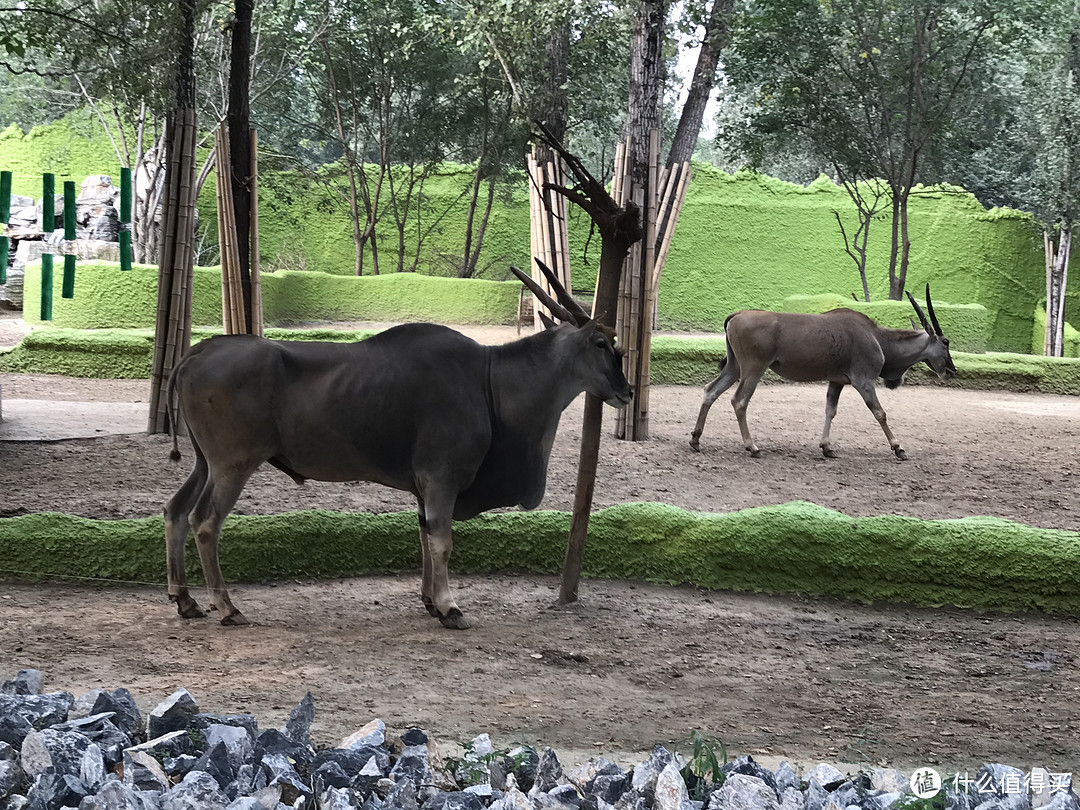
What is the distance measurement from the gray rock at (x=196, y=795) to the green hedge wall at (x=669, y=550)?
252 centimetres

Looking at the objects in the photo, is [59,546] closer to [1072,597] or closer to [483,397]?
[483,397]

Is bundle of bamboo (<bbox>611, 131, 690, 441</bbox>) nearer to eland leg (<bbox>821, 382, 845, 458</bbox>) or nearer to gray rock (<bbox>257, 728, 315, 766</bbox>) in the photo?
eland leg (<bbox>821, 382, 845, 458</bbox>)

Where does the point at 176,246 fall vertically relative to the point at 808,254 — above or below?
below

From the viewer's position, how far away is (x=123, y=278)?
16.2m

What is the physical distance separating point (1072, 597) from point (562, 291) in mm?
2724

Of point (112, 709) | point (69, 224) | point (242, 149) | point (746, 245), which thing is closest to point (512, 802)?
point (112, 709)

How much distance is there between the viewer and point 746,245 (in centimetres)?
2461

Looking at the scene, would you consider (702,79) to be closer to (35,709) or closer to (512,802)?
(35,709)

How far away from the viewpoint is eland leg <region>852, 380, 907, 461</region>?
30.3 feet

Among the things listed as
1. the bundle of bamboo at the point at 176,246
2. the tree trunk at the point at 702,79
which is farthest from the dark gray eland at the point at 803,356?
the tree trunk at the point at 702,79

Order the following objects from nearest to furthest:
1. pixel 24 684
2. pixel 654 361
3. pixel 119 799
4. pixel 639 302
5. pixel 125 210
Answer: pixel 119 799 → pixel 24 684 → pixel 125 210 → pixel 639 302 → pixel 654 361

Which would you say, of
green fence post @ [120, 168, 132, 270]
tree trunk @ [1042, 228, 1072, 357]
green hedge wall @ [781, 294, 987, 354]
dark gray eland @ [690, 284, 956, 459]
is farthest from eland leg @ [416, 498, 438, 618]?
tree trunk @ [1042, 228, 1072, 357]

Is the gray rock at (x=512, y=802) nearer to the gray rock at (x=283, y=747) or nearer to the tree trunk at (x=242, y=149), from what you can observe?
the gray rock at (x=283, y=747)

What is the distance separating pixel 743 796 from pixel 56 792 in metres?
1.64
